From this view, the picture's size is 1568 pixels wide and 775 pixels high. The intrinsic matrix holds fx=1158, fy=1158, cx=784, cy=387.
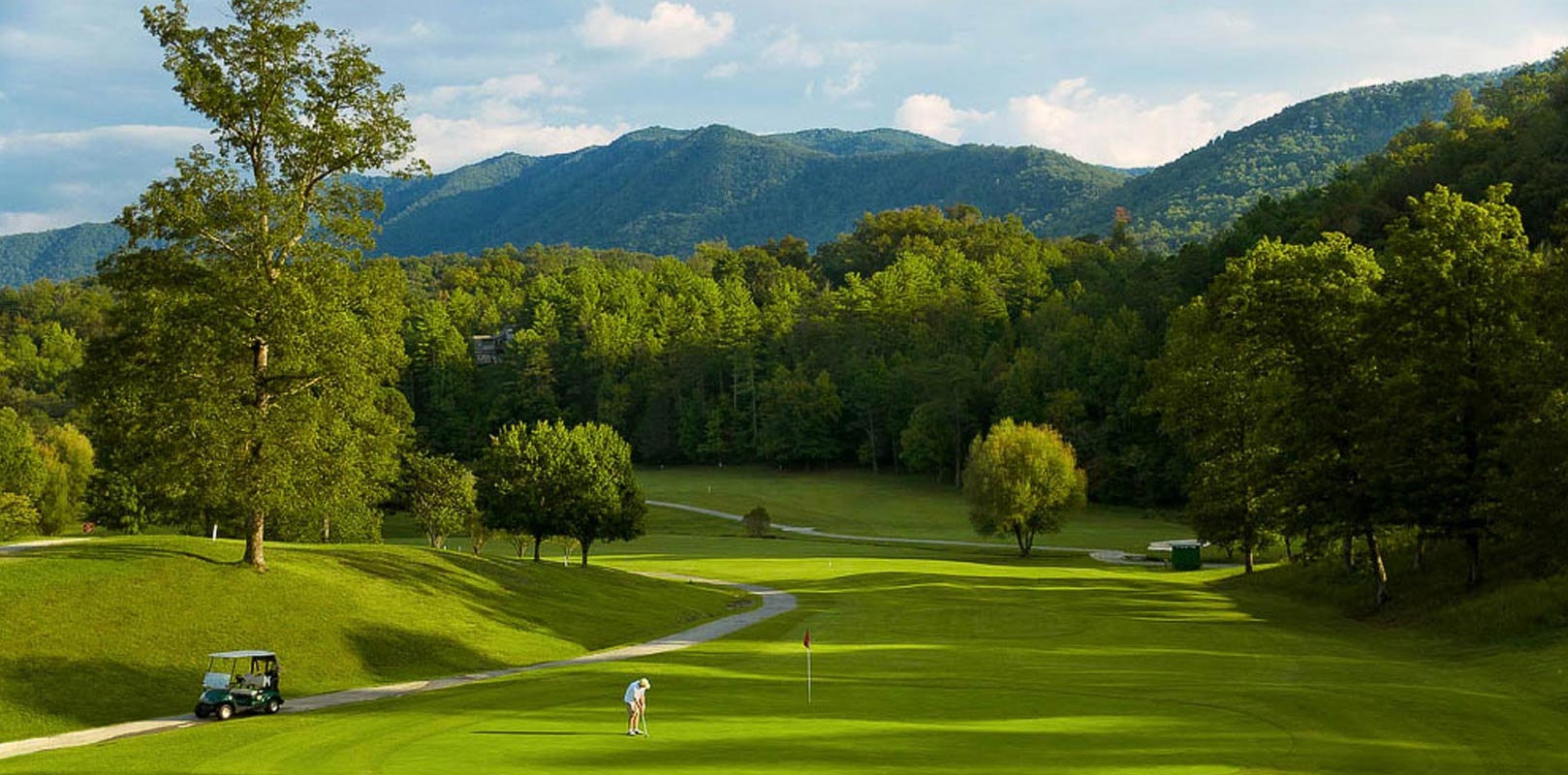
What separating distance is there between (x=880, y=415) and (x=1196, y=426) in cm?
8506

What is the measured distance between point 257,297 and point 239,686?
42.5 ft

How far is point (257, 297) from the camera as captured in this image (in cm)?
3441

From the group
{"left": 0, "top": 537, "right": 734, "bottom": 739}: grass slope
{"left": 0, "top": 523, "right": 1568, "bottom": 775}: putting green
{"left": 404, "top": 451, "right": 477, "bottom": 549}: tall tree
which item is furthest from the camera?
{"left": 404, "top": 451, "right": 477, "bottom": 549}: tall tree

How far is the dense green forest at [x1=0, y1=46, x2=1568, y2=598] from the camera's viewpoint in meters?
40.4

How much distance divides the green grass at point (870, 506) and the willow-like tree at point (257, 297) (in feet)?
207

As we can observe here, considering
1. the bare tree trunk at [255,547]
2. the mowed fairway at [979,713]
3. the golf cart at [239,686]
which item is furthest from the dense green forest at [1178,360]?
the golf cart at [239,686]

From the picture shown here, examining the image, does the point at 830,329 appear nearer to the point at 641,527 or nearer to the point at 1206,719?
the point at 641,527

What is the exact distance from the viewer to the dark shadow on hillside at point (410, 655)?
107 feet

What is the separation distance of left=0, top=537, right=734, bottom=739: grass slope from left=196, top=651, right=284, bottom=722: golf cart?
5.24 ft

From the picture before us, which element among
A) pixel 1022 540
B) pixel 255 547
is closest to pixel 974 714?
pixel 255 547

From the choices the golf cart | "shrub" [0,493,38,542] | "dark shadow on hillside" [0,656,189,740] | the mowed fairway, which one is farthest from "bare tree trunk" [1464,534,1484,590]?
"shrub" [0,493,38,542]

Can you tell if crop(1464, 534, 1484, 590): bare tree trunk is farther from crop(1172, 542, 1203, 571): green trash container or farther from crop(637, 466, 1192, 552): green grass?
crop(637, 466, 1192, 552): green grass

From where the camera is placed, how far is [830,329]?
16150cm

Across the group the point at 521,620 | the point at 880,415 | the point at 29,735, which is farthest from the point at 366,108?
the point at 880,415
